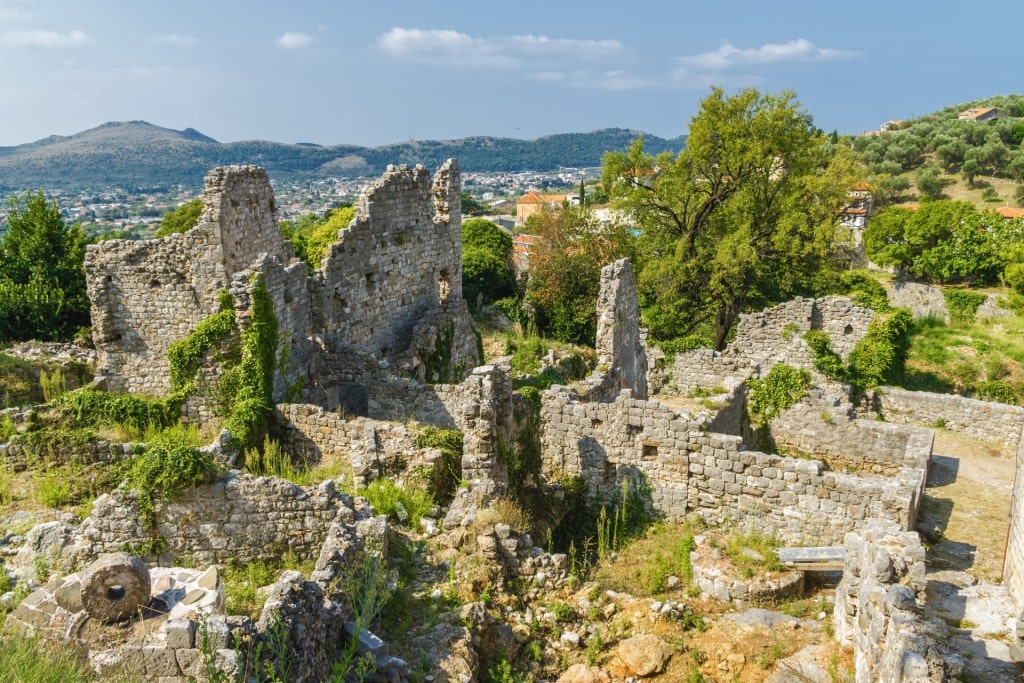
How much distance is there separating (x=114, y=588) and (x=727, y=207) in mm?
23443

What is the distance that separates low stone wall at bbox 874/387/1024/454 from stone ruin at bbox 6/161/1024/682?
0.04 meters

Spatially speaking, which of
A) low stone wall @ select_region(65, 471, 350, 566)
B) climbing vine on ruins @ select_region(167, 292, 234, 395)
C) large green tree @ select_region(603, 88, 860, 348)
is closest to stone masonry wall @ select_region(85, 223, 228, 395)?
climbing vine on ruins @ select_region(167, 292, 234, 395)

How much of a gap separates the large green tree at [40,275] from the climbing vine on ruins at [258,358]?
8.03 meters

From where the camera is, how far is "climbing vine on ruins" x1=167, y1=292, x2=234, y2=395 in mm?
11617

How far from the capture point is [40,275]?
18172 millimetres

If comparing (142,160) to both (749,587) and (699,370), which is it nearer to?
(699,370)

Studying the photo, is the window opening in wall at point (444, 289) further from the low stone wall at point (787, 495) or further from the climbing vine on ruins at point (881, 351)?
the climbing vine on ruins at point (881, 351)

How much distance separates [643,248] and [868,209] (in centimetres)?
2695

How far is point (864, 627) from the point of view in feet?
22.0

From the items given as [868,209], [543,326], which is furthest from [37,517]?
[868,209]

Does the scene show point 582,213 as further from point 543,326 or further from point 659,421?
point 659,421

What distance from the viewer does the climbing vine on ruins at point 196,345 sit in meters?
11.6

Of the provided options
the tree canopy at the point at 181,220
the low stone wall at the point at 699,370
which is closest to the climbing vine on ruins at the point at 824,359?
the low stone wall at the point at 699,370

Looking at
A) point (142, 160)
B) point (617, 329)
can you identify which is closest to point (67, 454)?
point (617, 329)
